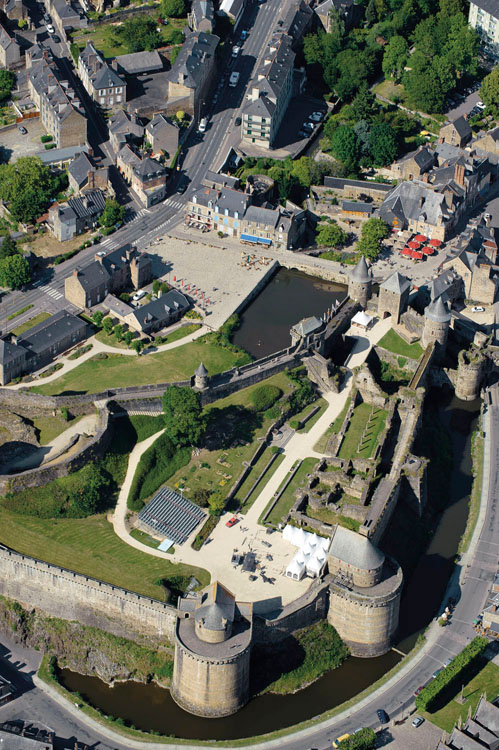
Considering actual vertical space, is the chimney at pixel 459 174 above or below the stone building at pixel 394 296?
above

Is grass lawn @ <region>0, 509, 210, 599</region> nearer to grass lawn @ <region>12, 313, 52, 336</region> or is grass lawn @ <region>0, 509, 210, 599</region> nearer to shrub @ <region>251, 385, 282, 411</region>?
shrub @ <region>251, 385, 282, 411</region>

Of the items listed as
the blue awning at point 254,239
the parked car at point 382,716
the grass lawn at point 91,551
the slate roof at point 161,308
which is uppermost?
the blue awning at point 254,239

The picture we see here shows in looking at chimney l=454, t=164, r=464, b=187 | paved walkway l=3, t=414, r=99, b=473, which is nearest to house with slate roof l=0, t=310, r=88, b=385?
paved walkway l=3, t=414, r=99, b=473

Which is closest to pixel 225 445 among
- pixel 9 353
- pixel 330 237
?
pixel 9 353

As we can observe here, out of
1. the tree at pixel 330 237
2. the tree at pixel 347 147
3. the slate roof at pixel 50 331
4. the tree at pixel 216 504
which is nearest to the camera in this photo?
the tree at pixel 216 504

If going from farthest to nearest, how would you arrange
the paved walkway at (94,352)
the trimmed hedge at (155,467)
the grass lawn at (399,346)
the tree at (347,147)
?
the tree at (347,147) → the grass lawn at (399,346) → the paved walkway at (94,352) → the trimmed hedge at (155,467)

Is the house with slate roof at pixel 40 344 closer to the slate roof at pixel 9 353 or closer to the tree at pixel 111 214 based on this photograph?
the slate roof at pixel 9 353

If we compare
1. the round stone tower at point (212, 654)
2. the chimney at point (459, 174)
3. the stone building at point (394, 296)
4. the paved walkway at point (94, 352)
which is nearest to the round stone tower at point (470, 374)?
the stone building at point (394, 296)
